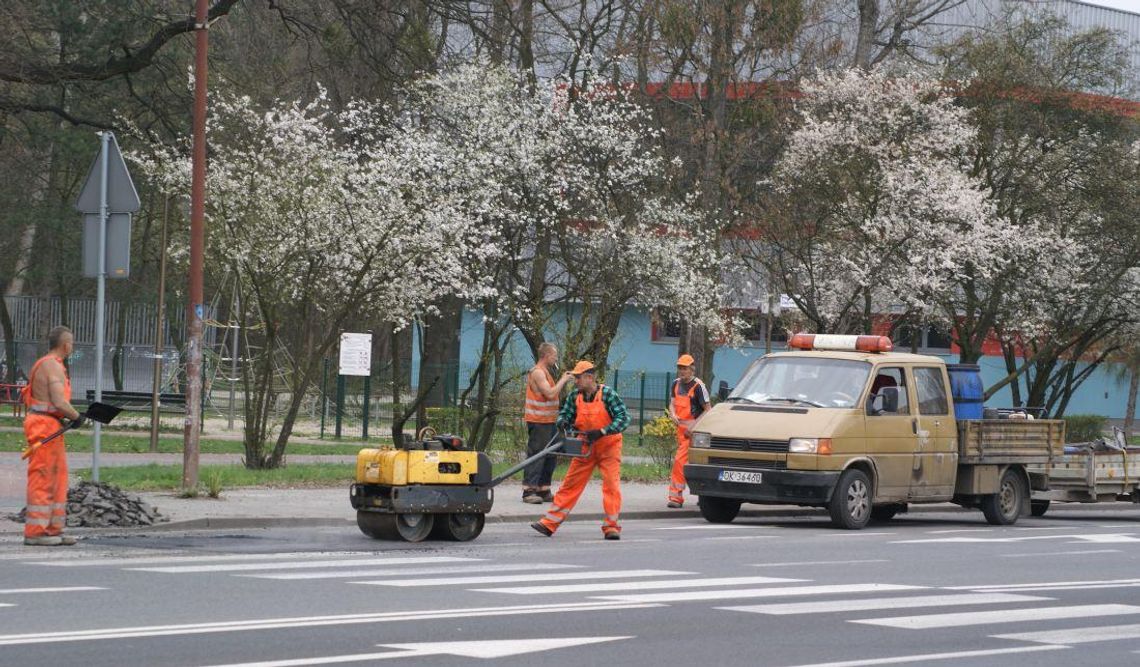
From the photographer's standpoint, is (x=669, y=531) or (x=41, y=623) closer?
(x=41, y=623)

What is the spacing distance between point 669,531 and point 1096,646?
856 cm

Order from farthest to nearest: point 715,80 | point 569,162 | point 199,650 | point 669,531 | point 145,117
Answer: point 715,80 < point 569,162 < point 145,117 < point 669,531 < point 199,650

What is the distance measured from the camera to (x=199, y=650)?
8609mm

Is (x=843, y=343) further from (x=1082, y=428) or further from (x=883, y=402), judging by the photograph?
(x=1082, y=428)

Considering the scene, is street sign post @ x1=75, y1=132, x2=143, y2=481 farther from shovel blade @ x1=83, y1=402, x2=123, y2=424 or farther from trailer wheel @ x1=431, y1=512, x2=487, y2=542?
trailer wheel @ x1=431, y1=512, x2=487, y2=542

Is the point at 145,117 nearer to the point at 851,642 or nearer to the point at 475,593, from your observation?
the point at 475,593

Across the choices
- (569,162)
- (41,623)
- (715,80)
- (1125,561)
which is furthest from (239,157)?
(41,623)

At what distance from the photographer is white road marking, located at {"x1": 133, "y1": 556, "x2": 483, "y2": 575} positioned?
41.1 feet

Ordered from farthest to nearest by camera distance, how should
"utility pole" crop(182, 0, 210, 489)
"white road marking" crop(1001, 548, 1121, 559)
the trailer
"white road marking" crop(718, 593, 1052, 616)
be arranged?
the trailer < "utility pole" crop(182, 0, 210, 489) < "white road marking" crop(1001, 548, 1121, 559) < "white road marking" crop(718, 593, 1052, 616)

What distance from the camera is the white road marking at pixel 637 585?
1185 centimetres

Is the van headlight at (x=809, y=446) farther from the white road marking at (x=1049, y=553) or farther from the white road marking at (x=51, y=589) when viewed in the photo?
the white road marking at (x=51, y=589)

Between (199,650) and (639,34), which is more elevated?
(639,34)

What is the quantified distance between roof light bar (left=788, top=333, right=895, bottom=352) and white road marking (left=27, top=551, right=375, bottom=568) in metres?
7.93

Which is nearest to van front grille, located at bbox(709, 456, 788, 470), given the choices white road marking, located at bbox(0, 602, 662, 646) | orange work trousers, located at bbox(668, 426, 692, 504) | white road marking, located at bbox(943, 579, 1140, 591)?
orange work trousers, located at bbox(668, 426, 692, 504)
